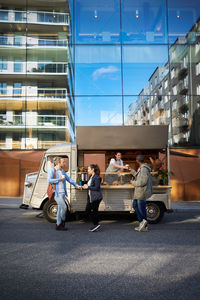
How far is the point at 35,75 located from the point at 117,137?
10.9 meters

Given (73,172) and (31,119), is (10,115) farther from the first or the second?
(73,172)

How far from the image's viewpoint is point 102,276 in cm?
394

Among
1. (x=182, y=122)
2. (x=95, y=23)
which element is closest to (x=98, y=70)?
(x=95, y=23)

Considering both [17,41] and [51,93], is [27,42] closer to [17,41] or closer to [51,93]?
[17,41]

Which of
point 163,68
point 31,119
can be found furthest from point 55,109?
point 163,68

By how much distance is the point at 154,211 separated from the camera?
8.46m

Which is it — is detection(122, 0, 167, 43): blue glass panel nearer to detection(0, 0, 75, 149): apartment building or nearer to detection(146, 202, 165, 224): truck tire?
detection(0, 0, 75, 149): apartment building

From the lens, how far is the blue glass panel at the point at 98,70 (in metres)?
17.1

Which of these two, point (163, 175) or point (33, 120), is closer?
point (163, 175)

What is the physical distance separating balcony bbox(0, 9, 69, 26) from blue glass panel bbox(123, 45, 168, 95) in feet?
14.3

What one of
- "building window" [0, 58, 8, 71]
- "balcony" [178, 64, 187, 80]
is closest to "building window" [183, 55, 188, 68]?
"balcony" [178, 64, 187, 80]

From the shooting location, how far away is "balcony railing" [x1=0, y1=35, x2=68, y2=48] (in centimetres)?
1775

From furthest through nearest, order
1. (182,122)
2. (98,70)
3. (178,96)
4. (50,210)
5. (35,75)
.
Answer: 1. (35,75)
2. (98,70)
3. (178,96)
4. (182,122)
5. (50,210)

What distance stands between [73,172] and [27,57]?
11.7m
